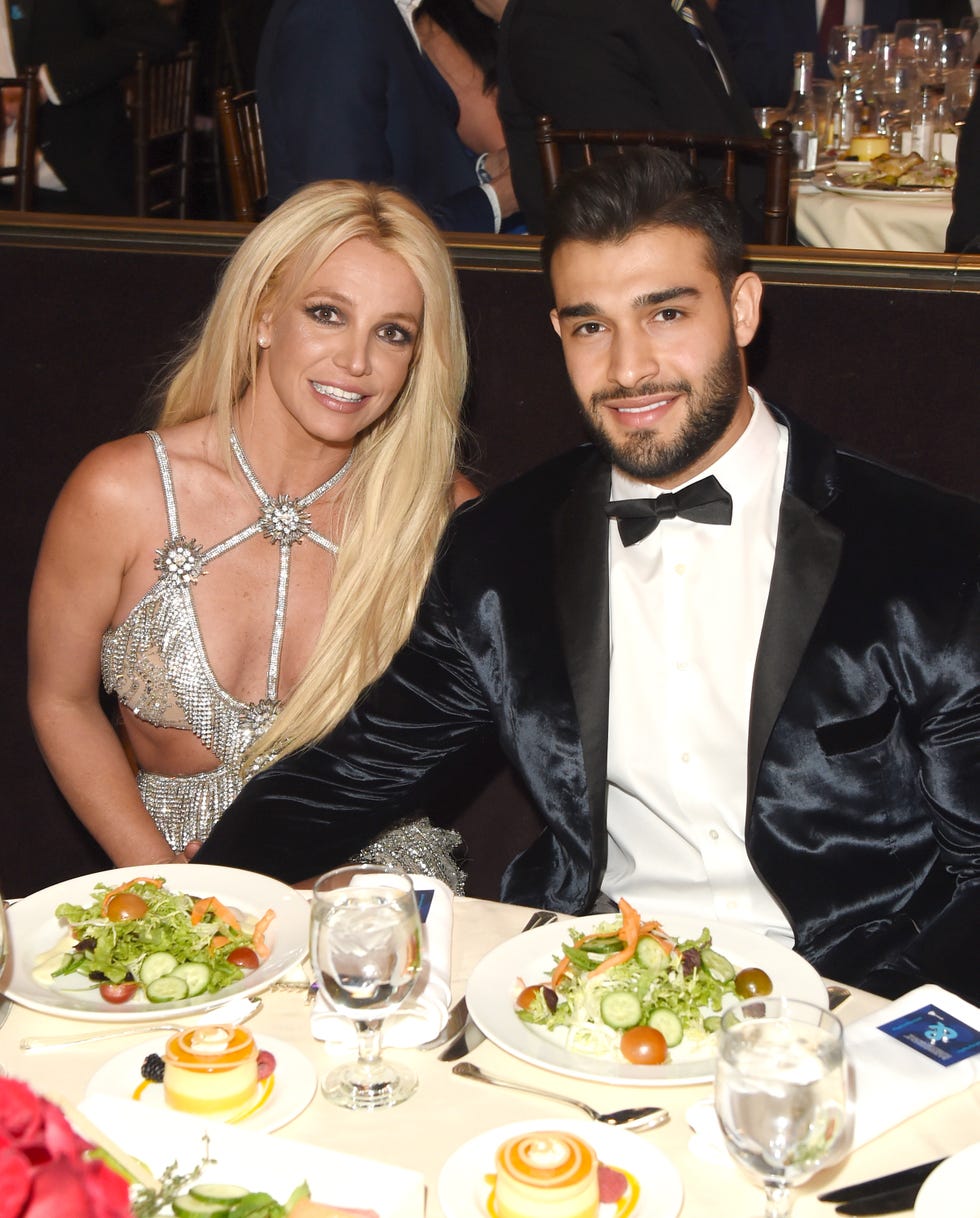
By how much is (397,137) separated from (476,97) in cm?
71

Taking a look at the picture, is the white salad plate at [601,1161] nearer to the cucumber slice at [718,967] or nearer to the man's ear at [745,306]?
the cucumber slice at [718,967]

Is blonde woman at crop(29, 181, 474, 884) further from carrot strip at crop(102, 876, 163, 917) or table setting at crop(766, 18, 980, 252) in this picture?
table setting at crop(766, 18, 980, 252)

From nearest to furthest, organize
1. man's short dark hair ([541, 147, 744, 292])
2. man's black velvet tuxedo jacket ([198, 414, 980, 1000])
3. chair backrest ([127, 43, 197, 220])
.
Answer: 1. man's black velvet tuxedo jacket ([198, 414, 980, 1000])
2. man's short dark hair ([541, 147, 744, 292])
3. chair backrest ([127, 43, 197, 220])

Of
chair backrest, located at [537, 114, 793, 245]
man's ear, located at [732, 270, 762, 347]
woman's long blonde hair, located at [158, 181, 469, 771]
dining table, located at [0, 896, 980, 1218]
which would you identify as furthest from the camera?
chair backrest, located at [537, 114, 793, 245]

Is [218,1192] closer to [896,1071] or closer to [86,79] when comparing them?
[896,1071]

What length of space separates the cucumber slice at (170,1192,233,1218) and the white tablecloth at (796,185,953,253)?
10.4ft

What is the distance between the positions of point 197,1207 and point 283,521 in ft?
5.66

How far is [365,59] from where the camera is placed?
3791 mm

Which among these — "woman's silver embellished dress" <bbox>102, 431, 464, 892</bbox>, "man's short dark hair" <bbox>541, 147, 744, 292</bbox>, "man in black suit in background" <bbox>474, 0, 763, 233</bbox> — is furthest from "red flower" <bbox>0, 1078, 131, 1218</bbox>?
"man in black suit in background" <bbox>474, 0, 763, 233</bbox>

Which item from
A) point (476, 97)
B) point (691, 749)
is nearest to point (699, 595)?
point (691, 749)

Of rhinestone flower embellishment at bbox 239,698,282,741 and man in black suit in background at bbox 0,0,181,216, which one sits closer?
rhinestone flower embellishment at bbox 239,698,282,741

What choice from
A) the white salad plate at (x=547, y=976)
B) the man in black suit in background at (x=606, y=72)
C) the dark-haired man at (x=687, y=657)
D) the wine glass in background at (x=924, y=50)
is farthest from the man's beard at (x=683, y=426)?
the wine glass in background at (x=924, y=50)

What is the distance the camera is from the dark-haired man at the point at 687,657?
77.8 inches

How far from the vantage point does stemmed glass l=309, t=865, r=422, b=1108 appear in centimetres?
124
